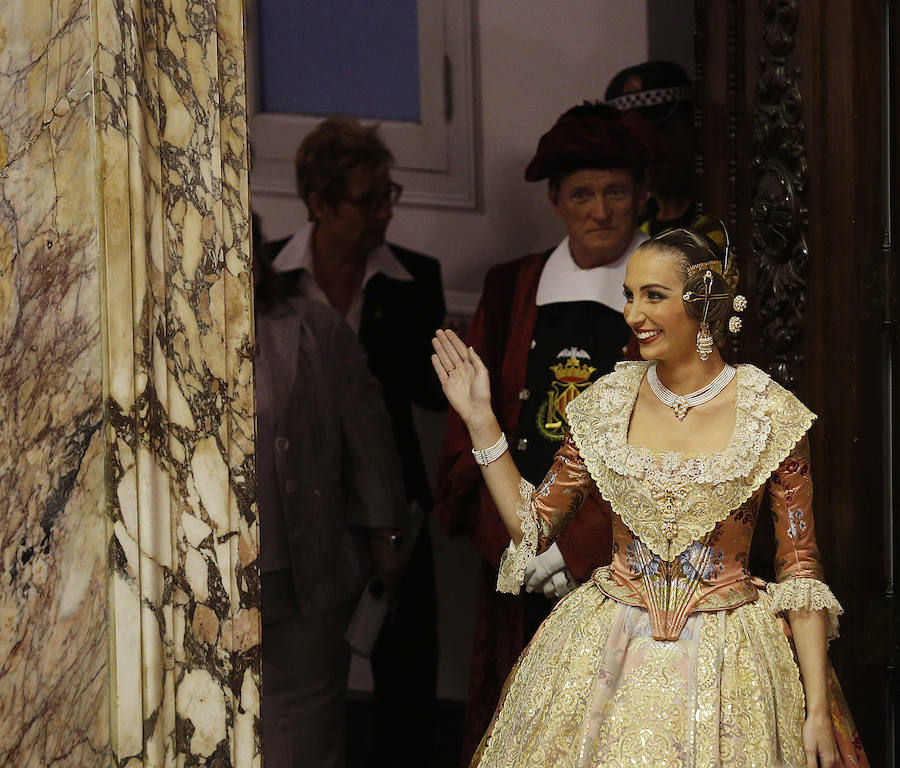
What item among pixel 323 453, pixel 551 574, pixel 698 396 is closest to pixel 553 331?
pixel 551 574

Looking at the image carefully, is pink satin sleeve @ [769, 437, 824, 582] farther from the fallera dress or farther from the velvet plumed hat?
the velvet plumed hat

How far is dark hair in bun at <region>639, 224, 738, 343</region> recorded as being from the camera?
2266 mm

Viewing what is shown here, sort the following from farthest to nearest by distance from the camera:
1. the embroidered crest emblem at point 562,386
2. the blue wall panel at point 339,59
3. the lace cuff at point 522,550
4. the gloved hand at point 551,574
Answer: the blue wall panel at point 339,59, the embroidered crest emblem at point 562,386, the gloved hand at point 551,574, the lace cuff at point 522,550

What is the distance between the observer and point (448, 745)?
4.08 metres

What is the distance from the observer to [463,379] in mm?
2439

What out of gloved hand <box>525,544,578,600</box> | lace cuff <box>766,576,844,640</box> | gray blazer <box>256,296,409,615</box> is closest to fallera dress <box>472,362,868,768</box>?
lace cuff <box>766,576,844,640</box>

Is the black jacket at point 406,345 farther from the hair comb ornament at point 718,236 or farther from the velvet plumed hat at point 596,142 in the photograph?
the hair comb ornament at point 718,236

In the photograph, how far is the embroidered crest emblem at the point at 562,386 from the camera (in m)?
3.12

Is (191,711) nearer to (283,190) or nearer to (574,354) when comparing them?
(574,354)

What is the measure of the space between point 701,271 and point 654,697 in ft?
2.42

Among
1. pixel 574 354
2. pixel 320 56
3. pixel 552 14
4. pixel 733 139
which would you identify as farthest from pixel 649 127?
pixel 320 56

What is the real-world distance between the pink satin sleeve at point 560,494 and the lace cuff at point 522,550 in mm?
16

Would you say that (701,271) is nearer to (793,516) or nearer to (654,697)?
(793,516)

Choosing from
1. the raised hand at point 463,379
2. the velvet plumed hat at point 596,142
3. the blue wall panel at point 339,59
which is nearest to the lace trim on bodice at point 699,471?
the raised hand at point 463,379
